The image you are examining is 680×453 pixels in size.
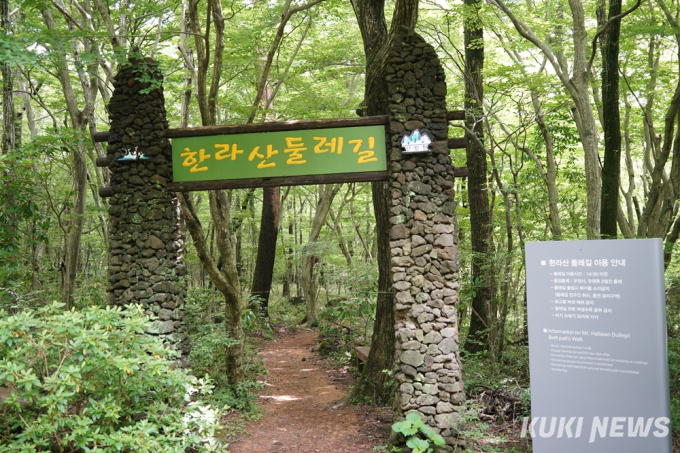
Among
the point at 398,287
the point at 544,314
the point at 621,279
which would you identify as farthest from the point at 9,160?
the point at 621,279

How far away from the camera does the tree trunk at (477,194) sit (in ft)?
24.8

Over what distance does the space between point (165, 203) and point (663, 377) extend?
4643mm

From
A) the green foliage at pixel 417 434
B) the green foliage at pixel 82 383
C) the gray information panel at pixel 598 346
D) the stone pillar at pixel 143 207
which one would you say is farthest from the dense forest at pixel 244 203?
the gray information panel at pixel 598 346

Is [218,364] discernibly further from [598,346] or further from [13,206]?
[598,346]

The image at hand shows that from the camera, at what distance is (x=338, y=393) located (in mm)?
7480

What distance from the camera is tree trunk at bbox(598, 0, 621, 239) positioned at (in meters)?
7.49

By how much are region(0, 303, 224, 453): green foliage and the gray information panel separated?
9.40 feet

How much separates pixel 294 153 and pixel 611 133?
210 inches

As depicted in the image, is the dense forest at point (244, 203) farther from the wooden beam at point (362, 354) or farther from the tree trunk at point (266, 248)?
the wooden beam at point (362, 354)

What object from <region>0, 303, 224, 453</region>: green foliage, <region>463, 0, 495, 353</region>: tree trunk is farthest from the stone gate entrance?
<region>463, 0, 495, 353</region>: tree trunk

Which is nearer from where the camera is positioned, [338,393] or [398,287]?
[398,287]

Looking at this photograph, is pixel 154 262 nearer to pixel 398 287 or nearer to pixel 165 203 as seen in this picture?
pixel 165 203

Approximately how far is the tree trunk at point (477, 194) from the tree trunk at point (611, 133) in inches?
68.9

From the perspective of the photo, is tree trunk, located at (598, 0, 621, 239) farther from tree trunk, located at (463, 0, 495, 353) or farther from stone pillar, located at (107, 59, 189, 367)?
stone pillar, located at (107, 59, 189, 367)
